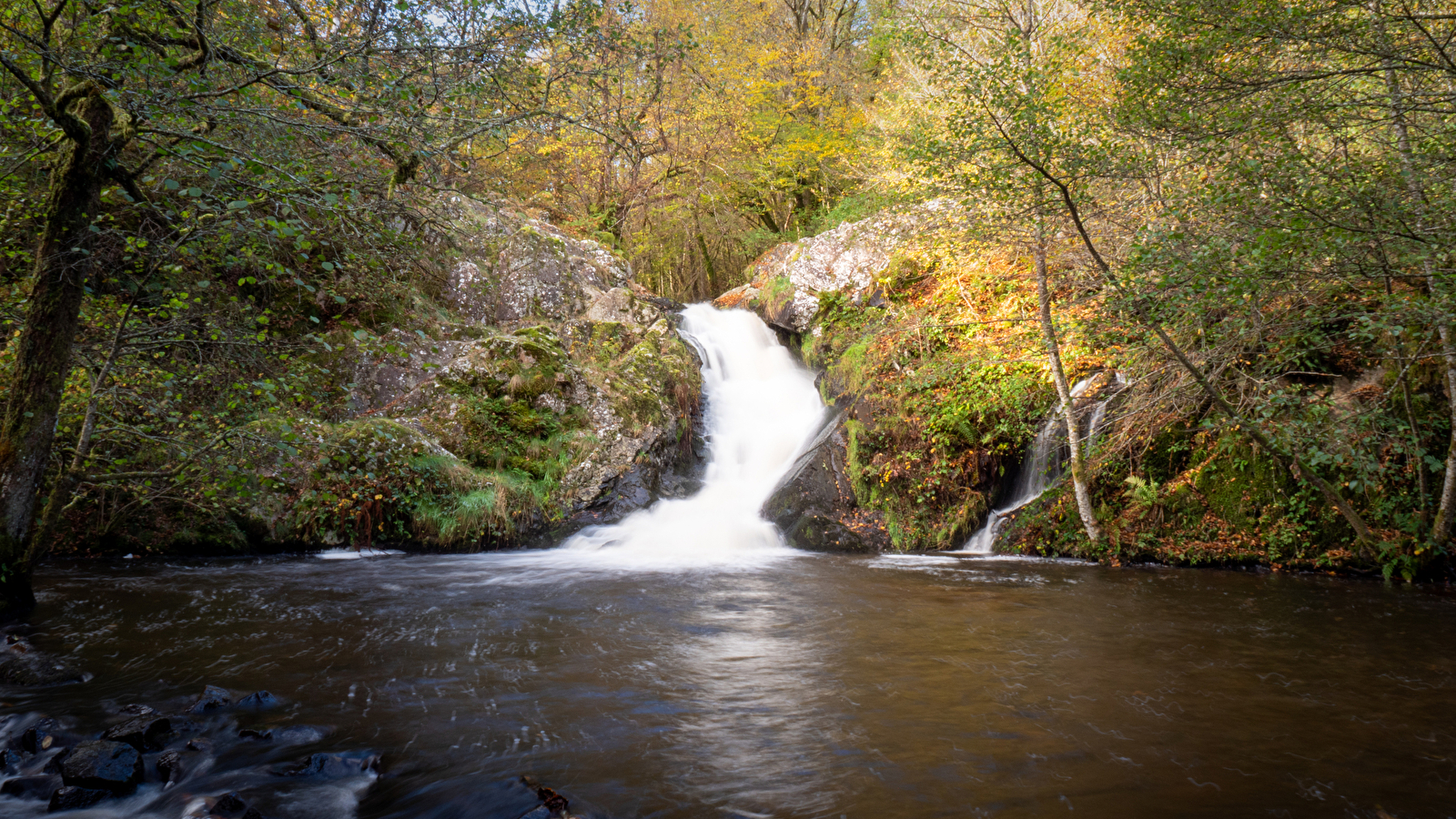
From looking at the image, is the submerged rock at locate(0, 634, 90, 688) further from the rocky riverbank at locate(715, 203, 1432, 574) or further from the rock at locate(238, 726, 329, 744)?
the rocky riverbank at locate(715, 203, 1432, 574)

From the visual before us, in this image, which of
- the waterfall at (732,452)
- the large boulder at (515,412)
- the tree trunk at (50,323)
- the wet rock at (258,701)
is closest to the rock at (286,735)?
the wet rock at (258,701)

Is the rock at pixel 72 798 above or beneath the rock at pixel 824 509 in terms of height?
beneath

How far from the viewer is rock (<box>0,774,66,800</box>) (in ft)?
10.3

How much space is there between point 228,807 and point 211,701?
1.44 metres

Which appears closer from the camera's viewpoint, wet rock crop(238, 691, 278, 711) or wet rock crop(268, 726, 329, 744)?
wet rock crop(268, 726, 329, 744)

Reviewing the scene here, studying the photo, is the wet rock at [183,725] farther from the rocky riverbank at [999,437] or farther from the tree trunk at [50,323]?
the rocky riverbank at [999,437]

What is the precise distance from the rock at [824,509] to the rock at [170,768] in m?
7.97

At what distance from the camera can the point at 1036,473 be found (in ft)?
32.3

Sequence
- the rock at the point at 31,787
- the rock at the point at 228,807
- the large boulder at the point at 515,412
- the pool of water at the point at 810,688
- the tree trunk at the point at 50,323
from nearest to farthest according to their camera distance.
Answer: the rock at the point at 228,807
the rock at the point at 31,787
the pool of water at the point at 810,688
the tree trunk at the point at 50,323
the large boulder at the point at 515,412

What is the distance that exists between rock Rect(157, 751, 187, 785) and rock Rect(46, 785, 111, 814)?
0.75ft

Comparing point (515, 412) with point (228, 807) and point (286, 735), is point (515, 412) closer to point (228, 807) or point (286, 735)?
point (286, 735)

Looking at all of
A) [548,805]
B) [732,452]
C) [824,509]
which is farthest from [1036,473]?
[548,805]

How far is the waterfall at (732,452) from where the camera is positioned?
10.2 m

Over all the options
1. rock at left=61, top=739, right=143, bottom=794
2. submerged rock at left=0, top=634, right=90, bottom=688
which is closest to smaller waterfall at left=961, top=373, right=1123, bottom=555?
rock at left=61, top=739, right=143, bottom=794
